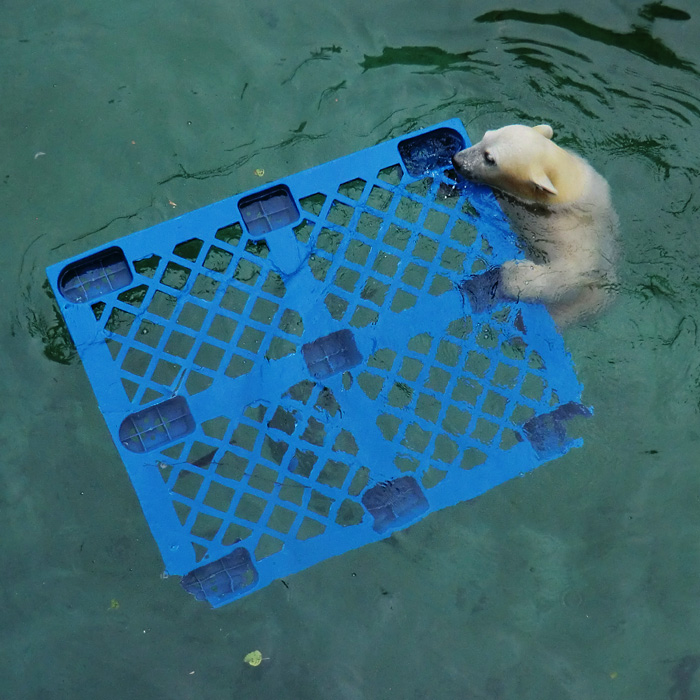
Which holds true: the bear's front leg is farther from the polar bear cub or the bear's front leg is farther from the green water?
the green water

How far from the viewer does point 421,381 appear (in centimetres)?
325

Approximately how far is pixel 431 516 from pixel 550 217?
5.02 ft

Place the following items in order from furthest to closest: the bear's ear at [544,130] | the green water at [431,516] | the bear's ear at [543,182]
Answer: the green water at [431,516] < the bear's ear at [544,130] < the bear's ear at [543,182]

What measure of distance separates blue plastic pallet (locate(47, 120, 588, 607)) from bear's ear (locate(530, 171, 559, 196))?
1.27ft

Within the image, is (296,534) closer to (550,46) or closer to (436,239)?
(436,239)

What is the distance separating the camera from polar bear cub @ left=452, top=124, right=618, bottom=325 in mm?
3008

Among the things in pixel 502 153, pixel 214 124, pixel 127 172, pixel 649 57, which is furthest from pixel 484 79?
pixel 127 172

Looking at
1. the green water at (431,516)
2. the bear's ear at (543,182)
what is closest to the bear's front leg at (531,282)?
the green water at (431,516)

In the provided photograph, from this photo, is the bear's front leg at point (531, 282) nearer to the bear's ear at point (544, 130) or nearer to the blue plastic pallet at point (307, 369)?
the blue plastic pallet at point (307, 369)

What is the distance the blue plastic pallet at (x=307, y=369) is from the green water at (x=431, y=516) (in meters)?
0.14

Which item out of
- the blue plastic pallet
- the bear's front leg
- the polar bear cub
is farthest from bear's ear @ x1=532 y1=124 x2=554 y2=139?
the bear's front leg

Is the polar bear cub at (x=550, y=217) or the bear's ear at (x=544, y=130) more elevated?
the bear's ear at (x=544, y=130)

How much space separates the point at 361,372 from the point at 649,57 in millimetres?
2202

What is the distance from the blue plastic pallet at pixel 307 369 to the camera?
316 centimetres
